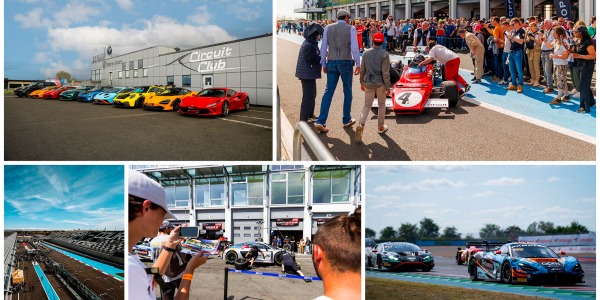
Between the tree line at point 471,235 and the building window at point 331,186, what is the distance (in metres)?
0.68

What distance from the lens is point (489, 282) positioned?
Result: 559 centimetres

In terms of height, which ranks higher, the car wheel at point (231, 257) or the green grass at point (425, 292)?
the car wheel at point (231, 257)

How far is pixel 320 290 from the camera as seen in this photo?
14.1 ft

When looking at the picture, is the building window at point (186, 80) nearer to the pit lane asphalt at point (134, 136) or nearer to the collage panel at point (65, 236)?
the pit lane asphalt at point (134, 136)

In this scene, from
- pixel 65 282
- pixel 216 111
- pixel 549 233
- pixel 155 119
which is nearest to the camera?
pixel 65 282

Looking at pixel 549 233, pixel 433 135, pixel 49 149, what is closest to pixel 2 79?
pixel 49 149

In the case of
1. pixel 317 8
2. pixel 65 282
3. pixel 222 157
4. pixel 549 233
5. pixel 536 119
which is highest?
pixel 317 8

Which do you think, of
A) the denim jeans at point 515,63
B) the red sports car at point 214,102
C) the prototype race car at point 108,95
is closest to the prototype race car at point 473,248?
the red sports car at point 214,102

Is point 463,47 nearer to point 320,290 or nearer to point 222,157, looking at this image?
point 222,157

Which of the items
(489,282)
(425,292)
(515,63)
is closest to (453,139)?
(489,282)

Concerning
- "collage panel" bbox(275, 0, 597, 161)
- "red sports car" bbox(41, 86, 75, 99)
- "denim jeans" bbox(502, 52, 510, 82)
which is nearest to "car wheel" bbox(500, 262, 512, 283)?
"collage panel" bbox(275, 0, 597, 161)

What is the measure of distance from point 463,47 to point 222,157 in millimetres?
10046

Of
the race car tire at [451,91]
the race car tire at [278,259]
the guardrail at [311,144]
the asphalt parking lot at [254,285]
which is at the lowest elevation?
the asphalt parking lot at [254,285]

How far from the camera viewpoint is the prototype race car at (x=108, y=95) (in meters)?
10.5
